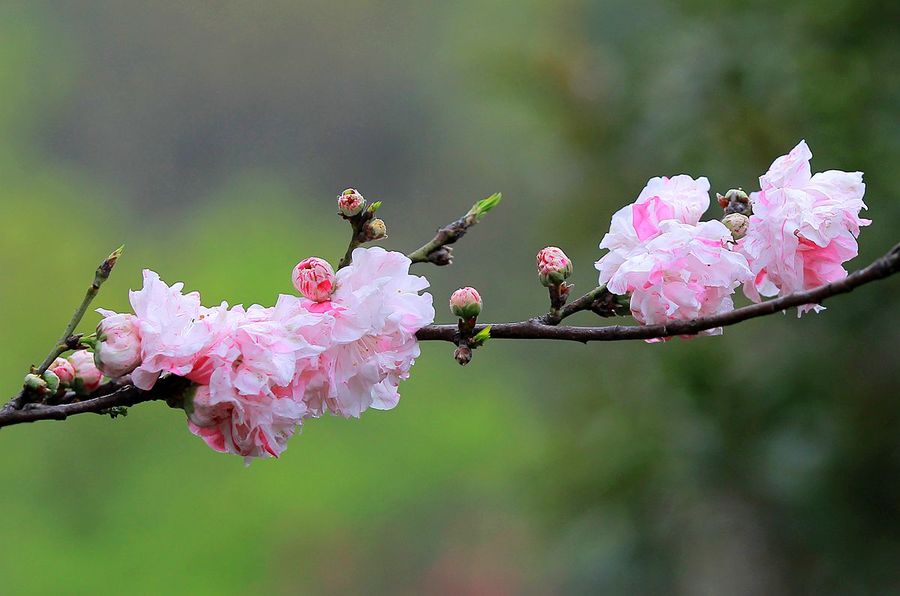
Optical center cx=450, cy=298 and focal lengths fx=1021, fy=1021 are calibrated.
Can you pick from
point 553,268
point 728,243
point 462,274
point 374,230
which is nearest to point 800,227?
point 728,243

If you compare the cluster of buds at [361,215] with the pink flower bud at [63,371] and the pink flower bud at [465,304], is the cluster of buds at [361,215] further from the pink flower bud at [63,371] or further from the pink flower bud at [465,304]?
the pink flower bud at [63,371]

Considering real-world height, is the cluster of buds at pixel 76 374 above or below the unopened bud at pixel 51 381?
above

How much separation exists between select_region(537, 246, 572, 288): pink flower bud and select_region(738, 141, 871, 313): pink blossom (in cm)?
12

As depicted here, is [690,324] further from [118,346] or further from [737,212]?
[118,346]

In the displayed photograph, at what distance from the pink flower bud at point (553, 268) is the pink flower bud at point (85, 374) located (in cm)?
31

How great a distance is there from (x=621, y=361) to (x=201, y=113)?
247 inches

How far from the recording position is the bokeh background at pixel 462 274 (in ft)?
6.00

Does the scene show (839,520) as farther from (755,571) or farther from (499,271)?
(499,271)

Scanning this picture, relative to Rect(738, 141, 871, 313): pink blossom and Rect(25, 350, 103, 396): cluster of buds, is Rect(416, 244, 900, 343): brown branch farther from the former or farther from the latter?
Rect(25, 350, 103, 396): cluster of buds

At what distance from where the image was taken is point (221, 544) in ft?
18.6

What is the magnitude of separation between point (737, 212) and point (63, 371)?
1.57 ft

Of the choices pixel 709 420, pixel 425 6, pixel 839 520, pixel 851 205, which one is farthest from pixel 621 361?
pixel 425 6

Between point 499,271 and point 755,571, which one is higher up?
point 499,271

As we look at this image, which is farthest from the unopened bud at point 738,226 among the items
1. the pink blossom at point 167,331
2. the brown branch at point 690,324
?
the pink blossom at point 167,331
